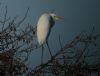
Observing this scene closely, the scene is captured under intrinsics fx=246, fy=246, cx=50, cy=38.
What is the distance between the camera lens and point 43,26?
3967 mm

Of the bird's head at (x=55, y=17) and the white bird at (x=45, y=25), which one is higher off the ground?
the bird's head at (x=55, y=17)

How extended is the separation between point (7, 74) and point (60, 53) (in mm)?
533

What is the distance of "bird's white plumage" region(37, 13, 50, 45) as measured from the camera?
381cm

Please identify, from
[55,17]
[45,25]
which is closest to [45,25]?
[45,25]

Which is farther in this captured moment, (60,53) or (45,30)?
(45,30)

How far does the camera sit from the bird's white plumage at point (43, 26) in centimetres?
381

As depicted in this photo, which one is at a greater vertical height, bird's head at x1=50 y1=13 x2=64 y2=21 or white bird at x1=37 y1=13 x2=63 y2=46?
bird's head at x1=50 y1=13 x2=64 y2=21

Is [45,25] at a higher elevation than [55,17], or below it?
below

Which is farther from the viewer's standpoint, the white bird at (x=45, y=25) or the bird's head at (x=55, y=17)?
the bird's head at (x=55, y=17)

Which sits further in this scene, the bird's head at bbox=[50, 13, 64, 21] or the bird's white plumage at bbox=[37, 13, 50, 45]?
the bird's head at bbox=[50, 13, 64, 21]

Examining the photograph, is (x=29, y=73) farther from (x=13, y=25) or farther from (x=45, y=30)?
(x=45, y=30)

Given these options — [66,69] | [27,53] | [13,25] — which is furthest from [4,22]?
[66,69]

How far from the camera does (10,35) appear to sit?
2797 millimetres

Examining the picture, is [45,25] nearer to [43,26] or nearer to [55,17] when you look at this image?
[43,26]
